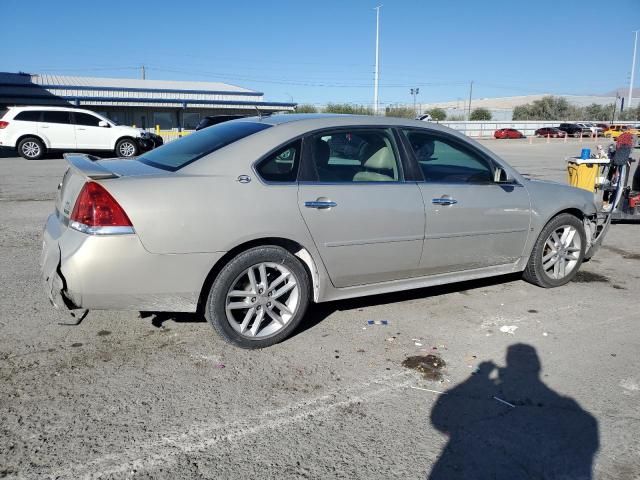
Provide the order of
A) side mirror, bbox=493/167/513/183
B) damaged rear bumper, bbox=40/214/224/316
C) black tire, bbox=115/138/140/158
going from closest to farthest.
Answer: damaged rear bumper, bbox=40/214/224/316 < side mirror, bbox=493/167/513/183 < black tire, bbox=115/138/140/158

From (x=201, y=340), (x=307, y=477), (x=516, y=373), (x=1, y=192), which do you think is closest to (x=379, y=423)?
(x=307, y=477)

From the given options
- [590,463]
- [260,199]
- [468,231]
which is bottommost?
[590,463]

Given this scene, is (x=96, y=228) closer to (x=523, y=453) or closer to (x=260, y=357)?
(x=260, y=357)

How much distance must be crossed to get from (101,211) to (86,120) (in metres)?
17.7

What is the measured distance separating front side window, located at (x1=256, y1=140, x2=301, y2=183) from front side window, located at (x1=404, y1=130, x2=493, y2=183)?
→ 3.38 ft

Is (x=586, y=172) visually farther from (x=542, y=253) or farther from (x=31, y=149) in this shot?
(x=31, y=149)

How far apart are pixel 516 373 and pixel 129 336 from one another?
2.72 meters

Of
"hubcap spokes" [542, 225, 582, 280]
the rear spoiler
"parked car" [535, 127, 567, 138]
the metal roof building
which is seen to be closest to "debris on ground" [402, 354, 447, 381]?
"hubcap spokes" [542, 225, 582, 280]

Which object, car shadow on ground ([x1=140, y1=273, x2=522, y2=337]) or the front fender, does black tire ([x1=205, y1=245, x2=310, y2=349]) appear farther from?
the front fender

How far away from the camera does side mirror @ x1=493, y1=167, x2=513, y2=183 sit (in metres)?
4.85

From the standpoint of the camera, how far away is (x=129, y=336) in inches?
161

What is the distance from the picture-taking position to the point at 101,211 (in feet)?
11.3

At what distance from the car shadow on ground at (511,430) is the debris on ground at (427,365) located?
0.64 feet

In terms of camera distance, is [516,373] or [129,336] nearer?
[516,373]
